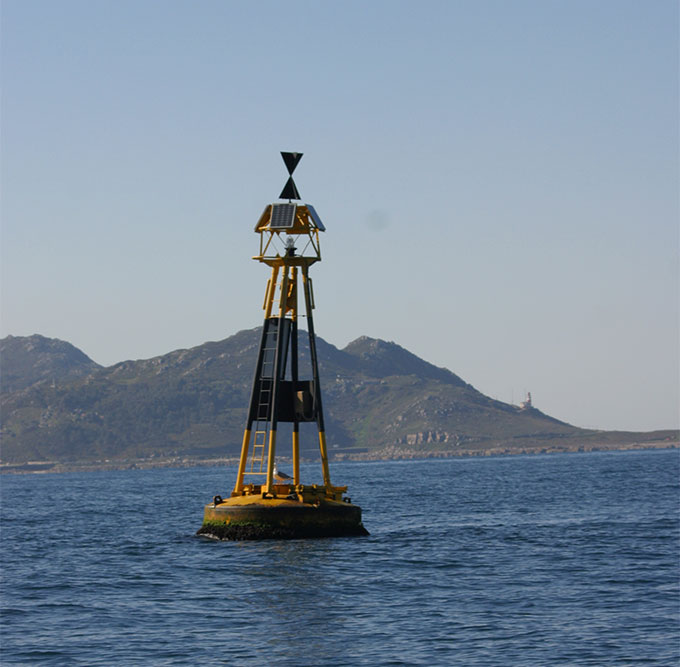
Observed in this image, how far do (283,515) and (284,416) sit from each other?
537 cm

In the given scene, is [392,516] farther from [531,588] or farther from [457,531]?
[531,588]

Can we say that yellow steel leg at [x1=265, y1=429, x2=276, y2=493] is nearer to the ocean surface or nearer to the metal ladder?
the metal ladder

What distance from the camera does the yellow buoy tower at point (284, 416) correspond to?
1855 inches

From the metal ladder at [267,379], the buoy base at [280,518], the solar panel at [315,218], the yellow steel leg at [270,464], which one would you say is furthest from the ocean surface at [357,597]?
the solar panel at [315,218]

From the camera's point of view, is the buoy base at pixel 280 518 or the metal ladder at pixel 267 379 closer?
the buoy base at pixel 280 518

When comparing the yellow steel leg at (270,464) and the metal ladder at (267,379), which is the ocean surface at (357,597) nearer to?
the yellow steel leg at (270,464)

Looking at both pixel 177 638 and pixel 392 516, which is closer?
pixel 177 638

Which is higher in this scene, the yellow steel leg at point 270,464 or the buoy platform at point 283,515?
the yellow steel leg at point 270,464

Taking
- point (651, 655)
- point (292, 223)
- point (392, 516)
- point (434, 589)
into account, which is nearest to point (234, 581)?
point (434, 589)

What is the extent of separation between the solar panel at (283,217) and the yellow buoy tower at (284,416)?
0.04m

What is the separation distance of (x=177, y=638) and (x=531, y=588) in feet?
38.8

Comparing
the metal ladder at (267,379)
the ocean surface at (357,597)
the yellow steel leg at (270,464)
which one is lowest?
the ocean surface at (357,597)

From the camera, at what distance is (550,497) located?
8875 cm

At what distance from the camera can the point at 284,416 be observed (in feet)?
166
